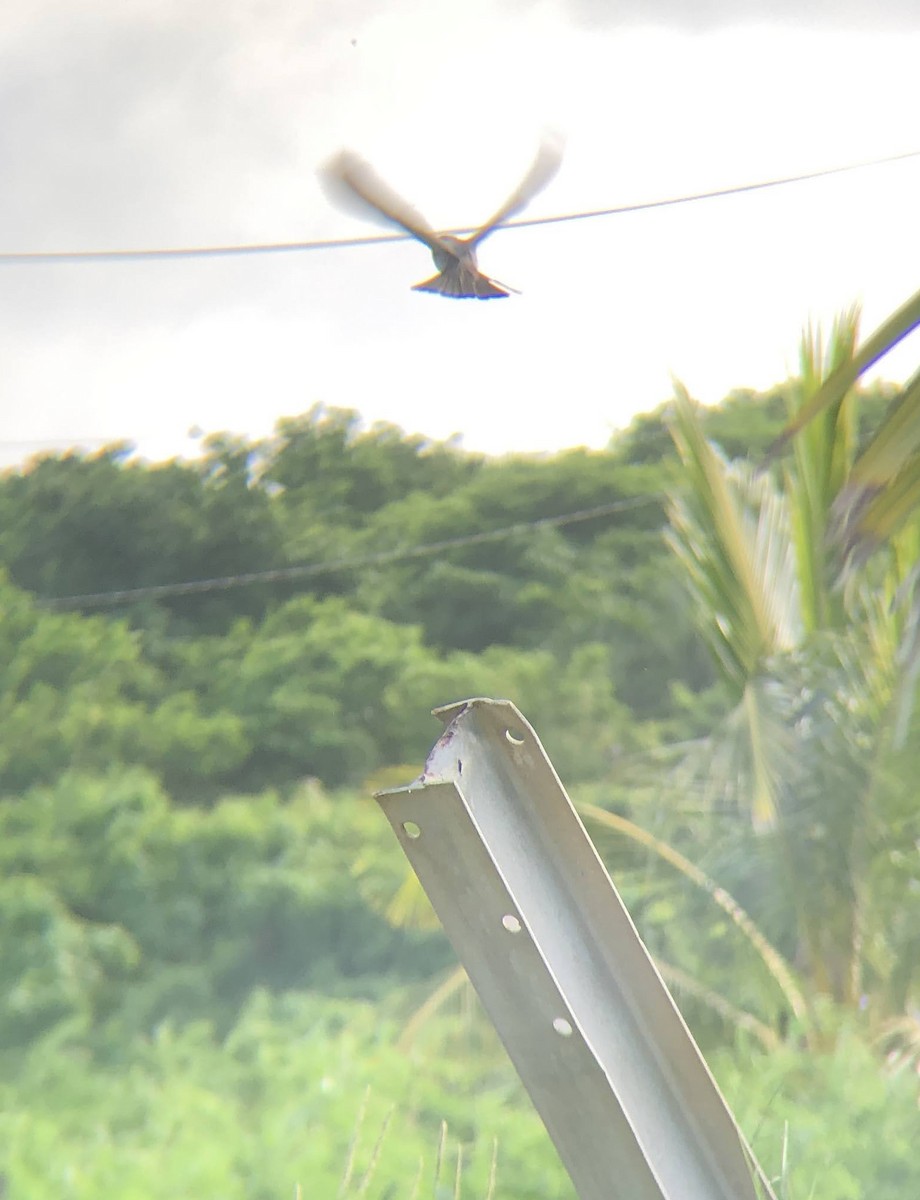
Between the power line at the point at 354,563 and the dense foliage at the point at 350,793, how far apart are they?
0.09ft

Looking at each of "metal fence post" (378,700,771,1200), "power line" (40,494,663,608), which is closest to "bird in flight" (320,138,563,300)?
"metal fence post" (378,700,771,1200)

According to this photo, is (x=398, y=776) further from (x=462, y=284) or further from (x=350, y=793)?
(x=350, y=793)

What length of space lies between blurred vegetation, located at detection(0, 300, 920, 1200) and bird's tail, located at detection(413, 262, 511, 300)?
93 centimetres

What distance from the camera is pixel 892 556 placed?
328cm

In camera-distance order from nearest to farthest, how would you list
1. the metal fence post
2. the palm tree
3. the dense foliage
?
the metal fence post < the dense foliage < the palm tree

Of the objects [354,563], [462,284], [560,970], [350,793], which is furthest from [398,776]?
[354,563]

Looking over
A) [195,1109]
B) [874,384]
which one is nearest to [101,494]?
[874,384]

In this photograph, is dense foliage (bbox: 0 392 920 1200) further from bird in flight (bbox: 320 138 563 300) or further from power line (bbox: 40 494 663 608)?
→ bird in flight (bbox: 320 138 563 300)

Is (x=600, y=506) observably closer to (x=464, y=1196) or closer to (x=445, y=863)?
Answer: (x=464, y=1196)

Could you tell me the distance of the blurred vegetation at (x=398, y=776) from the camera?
2.82 metres

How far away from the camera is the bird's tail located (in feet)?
7.88

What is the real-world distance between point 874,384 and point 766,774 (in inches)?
291

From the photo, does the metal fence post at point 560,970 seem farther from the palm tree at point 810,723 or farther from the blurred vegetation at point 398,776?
the palm tree at point 810,723

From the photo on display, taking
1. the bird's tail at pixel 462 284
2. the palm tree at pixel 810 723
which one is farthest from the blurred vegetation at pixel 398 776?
the bird's tail at pixel 462 284
